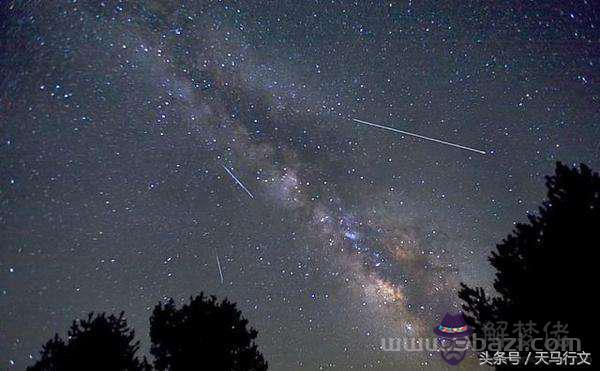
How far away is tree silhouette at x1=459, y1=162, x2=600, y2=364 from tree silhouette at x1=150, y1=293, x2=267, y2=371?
7698mm

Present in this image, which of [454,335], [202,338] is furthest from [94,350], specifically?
[454,335]

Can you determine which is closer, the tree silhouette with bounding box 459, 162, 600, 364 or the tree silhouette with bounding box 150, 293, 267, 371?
the tree silhouette with bounding box 459, 162, 600, 364

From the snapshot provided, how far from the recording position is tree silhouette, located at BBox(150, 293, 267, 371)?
10.5 metres

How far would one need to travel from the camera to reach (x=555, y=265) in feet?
19.0

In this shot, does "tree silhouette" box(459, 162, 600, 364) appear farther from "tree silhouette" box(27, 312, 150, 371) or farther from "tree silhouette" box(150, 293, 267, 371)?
"tree silhouette" box(27, 312, 150, 371)

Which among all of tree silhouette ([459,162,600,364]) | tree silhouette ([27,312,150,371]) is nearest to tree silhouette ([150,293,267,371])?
tree silhouette ([27,312,150,371])

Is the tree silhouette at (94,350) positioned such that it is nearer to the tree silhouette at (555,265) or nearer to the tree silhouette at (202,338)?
the tree silhouette at (202,338)

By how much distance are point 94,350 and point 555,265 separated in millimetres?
13303

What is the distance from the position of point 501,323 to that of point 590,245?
6.79 feet

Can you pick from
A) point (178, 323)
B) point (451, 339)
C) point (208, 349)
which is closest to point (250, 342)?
point (208, 349)

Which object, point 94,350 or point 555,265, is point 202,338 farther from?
point 555,265

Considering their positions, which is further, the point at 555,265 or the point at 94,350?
the point at 94,350

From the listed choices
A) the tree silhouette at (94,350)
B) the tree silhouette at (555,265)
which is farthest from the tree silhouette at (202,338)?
the tree silhouette at (555,265)

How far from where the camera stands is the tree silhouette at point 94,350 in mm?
10672
